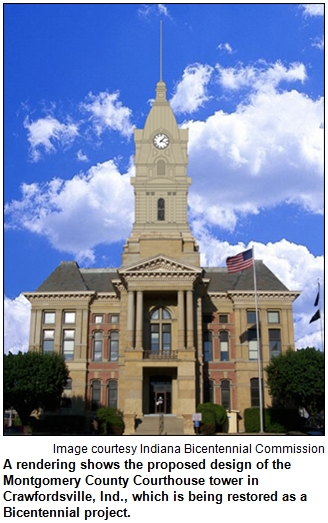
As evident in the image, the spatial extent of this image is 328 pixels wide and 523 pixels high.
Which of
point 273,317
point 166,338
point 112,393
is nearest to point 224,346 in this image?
point 273,317

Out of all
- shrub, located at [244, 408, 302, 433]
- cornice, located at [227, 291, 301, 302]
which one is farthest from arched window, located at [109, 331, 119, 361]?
shrub, located at [244, 408, 302, 433]

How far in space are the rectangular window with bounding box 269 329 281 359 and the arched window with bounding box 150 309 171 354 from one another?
1064cm

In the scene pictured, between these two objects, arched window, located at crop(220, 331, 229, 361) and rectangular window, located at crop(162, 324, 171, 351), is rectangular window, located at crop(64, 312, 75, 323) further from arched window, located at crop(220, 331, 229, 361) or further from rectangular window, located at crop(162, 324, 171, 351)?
arched window, located at crop(220, 331, 229, 361)

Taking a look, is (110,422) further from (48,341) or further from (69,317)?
(69,317)

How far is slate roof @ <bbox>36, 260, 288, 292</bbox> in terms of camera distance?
54.9m

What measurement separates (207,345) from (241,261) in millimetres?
14533

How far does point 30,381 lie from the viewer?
4138 centimetres

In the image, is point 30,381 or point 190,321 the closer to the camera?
point 30,381
